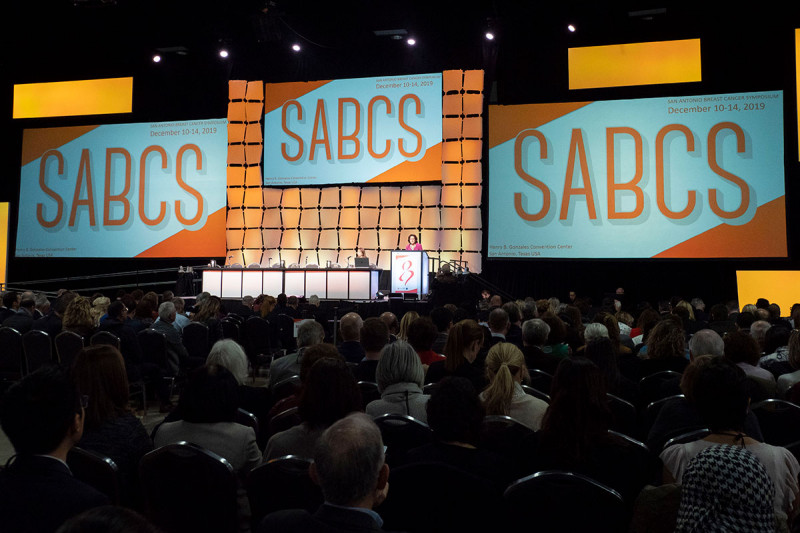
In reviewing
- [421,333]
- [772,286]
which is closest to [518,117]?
[772,286]

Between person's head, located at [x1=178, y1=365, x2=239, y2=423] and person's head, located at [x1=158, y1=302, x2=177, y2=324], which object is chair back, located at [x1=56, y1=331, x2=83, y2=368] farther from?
person's head, located at [x1=178, y1=365, x2=239, y2=423]

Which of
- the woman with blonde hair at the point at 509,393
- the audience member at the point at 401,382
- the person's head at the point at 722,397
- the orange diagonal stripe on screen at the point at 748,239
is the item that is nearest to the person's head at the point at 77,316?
the audience member at the point at 401,382

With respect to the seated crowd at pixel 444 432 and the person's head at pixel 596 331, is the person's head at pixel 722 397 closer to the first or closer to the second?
the seated crowd at pixel 444 432

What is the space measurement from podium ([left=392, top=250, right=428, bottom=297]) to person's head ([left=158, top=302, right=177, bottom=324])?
616cm

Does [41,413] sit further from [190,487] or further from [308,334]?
[308,334]

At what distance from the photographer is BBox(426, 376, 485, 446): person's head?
225 centimetres

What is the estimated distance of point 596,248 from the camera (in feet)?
41.9

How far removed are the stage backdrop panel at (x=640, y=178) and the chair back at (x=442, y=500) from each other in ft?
37.3

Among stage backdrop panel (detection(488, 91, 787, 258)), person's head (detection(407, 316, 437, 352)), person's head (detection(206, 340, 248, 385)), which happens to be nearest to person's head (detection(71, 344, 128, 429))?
person's head (detection(206, 340, 248, 385))

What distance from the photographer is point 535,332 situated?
4758 mm

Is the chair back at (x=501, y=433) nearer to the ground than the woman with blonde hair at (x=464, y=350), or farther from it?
nearer to the ground

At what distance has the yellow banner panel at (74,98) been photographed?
16.6 meters

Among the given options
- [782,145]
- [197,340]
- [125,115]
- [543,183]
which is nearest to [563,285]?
[543,183]

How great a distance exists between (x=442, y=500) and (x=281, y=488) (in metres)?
0.54
